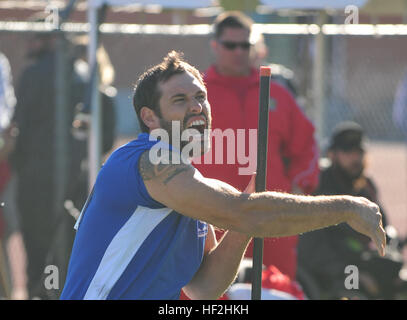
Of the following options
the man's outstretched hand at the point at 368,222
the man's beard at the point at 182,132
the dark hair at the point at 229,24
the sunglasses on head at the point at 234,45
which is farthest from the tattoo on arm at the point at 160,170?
the dark hair at the point at 229,24

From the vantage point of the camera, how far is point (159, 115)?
11.2 ft

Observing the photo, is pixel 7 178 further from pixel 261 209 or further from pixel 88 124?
pixel 261 209

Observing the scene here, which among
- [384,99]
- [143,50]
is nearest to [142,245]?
[143,50]

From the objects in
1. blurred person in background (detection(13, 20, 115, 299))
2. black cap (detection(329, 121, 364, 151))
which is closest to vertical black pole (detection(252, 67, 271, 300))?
black cap (detection(329, 121, 364, 151))

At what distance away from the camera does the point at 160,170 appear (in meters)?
3.26

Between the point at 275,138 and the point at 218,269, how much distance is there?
2.40 metres

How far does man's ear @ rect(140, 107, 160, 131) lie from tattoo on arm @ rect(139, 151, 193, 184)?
0.19m

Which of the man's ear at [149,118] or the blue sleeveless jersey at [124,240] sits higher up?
the man's ear at [149,118]

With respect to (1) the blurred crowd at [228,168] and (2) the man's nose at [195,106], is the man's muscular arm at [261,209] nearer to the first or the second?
(2) the man's nose at [195,106]

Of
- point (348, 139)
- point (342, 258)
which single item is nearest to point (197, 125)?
point (342, 258)

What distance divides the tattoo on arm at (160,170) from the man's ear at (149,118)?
0.62 feet

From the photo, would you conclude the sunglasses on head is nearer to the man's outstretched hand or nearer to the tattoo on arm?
the tattoo on arm

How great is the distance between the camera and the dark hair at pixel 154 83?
3.43 m

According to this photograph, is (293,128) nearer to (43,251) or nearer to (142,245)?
(43,251)
